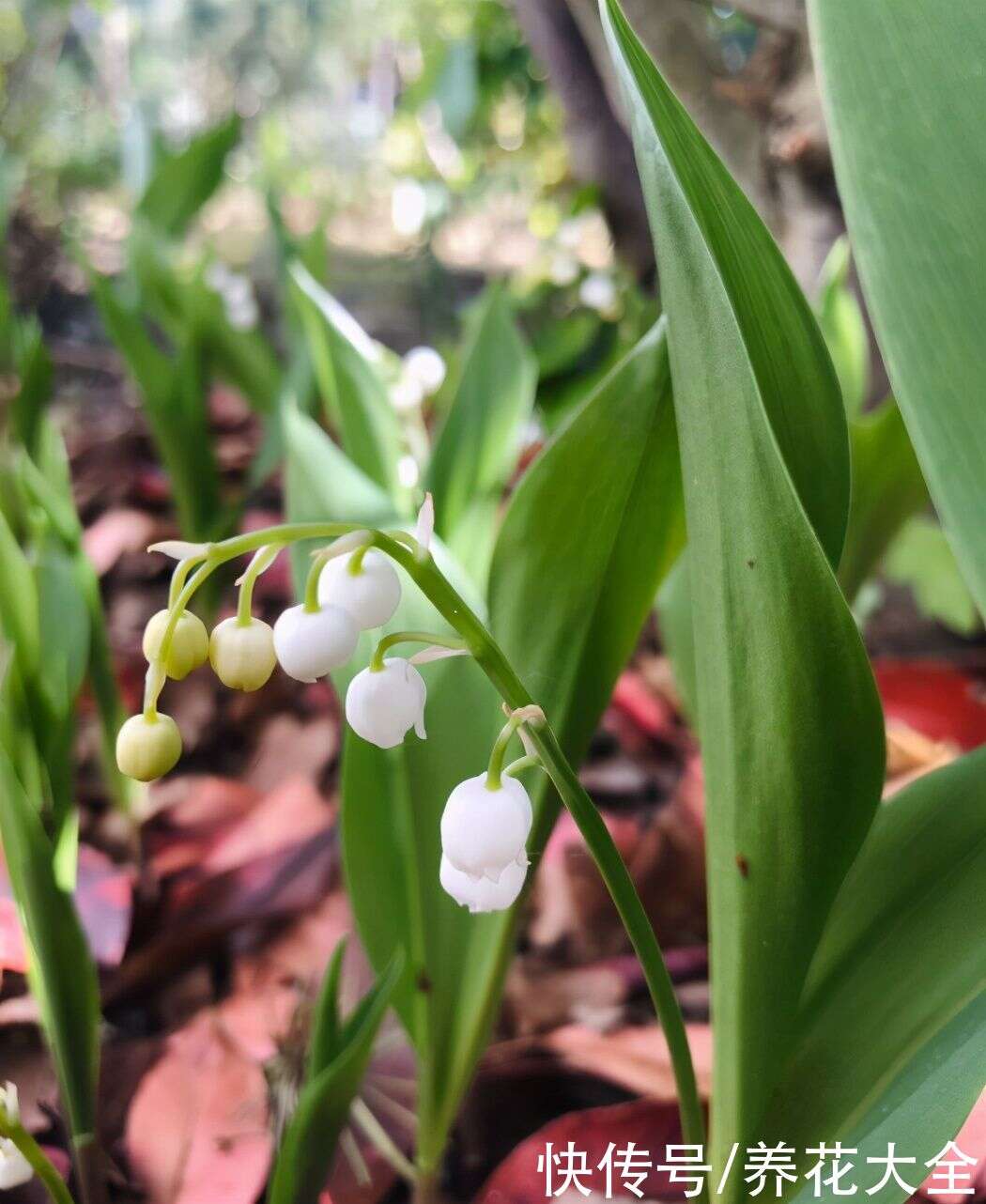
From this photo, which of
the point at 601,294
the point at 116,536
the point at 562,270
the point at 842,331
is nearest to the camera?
the point at 842,331

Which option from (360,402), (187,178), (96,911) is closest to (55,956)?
(96,911)

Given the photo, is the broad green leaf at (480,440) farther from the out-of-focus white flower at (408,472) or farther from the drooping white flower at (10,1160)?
the drooping white flower at (10,1160)

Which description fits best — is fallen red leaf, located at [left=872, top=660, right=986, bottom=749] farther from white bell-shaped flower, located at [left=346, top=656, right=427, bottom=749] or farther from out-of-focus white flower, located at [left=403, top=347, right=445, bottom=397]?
white bell-shaped flower, located at [left=346, top=656, right=427, bottom=749]

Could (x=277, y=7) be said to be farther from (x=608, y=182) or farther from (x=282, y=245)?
(x=282, y=245)

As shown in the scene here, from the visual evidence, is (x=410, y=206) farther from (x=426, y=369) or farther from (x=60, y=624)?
(x=60, y=624)

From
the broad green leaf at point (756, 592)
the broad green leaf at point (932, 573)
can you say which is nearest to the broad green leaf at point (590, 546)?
the broad green leaf at point (756, 592)

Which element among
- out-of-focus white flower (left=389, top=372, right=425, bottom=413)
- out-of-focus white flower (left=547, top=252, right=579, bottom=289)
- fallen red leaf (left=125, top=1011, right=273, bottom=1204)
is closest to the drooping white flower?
fallen red leaf (left=125, top=1011, right=273, bottom=1204)
